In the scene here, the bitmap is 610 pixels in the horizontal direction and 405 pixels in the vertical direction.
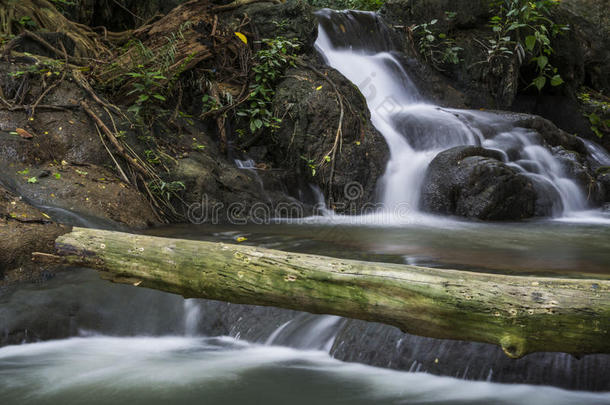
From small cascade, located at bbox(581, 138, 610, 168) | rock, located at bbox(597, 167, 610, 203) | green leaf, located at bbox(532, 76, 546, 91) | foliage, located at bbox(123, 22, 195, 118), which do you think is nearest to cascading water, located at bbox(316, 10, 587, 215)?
rock, located at bbox(597, 167, 610, 203)

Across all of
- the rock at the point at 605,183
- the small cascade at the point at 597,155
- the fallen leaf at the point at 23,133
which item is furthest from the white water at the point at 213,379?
the small cascade at the point at 597,155

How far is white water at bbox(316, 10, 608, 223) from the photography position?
736 centimetres

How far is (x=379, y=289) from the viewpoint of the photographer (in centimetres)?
215

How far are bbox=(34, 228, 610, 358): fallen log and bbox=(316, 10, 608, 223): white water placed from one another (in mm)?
5044

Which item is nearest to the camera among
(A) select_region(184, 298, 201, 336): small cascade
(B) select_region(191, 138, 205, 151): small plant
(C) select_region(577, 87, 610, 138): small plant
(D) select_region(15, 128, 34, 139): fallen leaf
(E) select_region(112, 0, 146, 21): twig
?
(A) select_region(184, 298, 201, 336): small cascade

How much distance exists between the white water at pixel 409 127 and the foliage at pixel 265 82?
189 cm

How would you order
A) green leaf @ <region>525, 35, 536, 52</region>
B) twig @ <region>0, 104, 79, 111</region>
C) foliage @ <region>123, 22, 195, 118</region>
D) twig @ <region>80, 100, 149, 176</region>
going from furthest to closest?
green leaf @ <region>525, 35, 536, 52</region>
foliage @ <region>123, 22, 195, 118</region>
twig @ <region>80, 100, 149, 176</region>
twig @ <region>0, 104, 79, 111</region>

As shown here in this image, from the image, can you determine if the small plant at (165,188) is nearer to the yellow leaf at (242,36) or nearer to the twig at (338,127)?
the twig at (338,127)

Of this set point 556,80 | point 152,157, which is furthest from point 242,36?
point 556,80

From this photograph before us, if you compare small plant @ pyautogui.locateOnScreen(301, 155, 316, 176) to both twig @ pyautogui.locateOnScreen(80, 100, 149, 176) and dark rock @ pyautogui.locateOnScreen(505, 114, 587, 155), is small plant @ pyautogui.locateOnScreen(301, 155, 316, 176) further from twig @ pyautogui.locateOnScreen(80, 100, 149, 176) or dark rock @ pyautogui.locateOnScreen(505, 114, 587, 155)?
dark rock @ pyautogui.locateOnScreen(505, 114, 587, 155)

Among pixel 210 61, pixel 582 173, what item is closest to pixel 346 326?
pixel 210 61

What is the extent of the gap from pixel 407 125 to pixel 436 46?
350 centimetres

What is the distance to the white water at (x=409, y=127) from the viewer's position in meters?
7.36

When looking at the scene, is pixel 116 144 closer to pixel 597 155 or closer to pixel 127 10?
pixel 127 10
